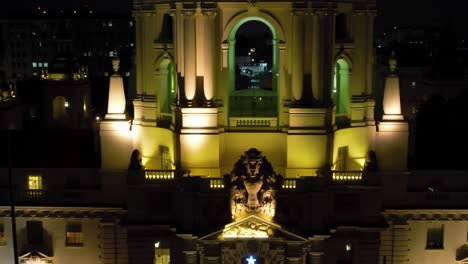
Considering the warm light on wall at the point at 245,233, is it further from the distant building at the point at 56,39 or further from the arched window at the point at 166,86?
the distant building at the point at 56,39

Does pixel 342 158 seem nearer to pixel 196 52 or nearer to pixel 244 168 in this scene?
pixel 244 168

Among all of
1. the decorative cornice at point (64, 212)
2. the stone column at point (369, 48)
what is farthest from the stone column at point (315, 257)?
the decorative cornice at point (64, 212)

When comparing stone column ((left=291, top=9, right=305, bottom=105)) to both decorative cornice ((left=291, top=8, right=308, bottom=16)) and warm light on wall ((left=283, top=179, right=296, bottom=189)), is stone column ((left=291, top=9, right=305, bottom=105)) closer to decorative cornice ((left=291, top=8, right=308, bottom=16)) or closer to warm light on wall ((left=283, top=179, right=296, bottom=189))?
decorative cornice ((left=291, top=8, right=308, bottom=16))

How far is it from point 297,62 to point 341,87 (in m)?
4.58

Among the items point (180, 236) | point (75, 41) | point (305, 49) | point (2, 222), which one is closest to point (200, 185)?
point (180, 236)

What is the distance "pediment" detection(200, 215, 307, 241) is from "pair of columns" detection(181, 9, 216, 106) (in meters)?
7.82

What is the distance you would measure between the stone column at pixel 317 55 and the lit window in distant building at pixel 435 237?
10.7 meters

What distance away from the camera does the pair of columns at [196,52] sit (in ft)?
149

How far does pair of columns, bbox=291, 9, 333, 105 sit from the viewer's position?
45.2m

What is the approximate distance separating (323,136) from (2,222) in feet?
67.3

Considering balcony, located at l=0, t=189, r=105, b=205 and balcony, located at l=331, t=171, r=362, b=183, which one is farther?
balcony, located at l=0, t=189, r=105, b=205

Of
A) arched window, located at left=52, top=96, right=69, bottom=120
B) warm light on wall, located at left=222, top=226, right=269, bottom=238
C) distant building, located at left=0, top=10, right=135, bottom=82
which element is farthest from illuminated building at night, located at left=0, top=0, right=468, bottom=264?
distant building, located at left=0, top=10, right=135, bottom=82

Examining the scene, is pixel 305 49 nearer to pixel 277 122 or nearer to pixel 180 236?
pixel 277 122

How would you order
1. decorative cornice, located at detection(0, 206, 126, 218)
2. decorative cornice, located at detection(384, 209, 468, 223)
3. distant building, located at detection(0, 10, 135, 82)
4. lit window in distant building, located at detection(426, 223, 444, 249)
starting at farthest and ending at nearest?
distant building, located at detection(0, 10, 135, 82)
lit window in distant building, located at detection(426, 223, 444, 249)
decorative cornice, located at detection(0, 206, 126, 218)
decorative cornice, located at detection(384, 209, 468, 223)
